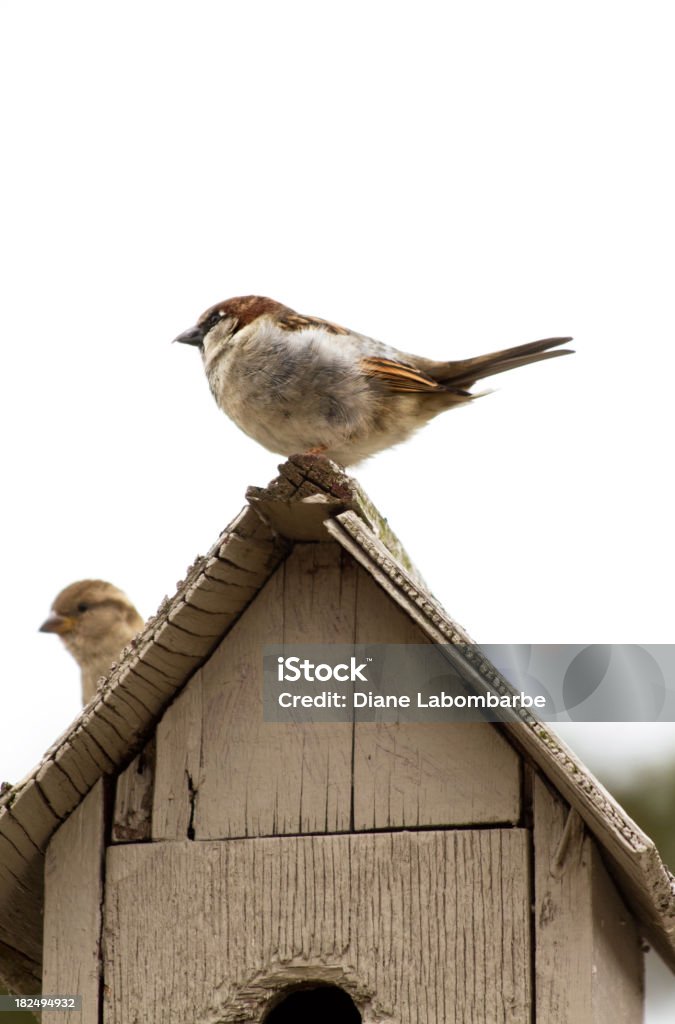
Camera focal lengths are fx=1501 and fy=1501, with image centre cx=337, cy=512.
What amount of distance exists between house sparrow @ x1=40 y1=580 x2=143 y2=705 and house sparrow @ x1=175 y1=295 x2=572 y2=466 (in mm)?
1852

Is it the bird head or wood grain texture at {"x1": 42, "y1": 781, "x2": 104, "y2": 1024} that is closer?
wood grain texture at {"x1": 42, "y1": 781, "x2": 104, "y2": 1024}

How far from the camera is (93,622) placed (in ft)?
19.1

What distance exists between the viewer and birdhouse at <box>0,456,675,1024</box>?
2709 mm

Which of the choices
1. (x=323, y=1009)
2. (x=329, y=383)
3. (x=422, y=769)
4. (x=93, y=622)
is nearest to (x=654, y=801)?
(x=93, y=622)

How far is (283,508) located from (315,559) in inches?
8.4

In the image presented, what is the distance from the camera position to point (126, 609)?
5887mm

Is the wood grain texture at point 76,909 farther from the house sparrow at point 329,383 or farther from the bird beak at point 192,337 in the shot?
the bird beak at point 192,337

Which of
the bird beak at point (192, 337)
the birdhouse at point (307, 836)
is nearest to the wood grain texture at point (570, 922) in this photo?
the birdhouse at point (307, 836)

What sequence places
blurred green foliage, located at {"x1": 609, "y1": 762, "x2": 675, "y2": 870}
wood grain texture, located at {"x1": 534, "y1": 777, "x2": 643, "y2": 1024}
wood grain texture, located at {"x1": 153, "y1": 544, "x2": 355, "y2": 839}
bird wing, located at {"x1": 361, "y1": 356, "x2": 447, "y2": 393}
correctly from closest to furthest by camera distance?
wood grain texture, located at {"x1": 534, "y1": 777, "x2": 643, "y2": 1024}, wood grain texture, located at {"x1": 153, "y1": 544, "x2": 355, "y2": 839}, bird wing, located at {"x1": 361, "y1": 356, "x2": 447, "y2": 393}, blurred green foliage, located at {"x1": 609, "y1": 762, "x2": 675, "y2": 870}

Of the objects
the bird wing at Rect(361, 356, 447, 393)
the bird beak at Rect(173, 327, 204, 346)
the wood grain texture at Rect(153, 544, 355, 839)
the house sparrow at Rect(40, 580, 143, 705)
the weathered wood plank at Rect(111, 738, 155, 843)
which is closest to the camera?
the wood grain texture at Rect(153, 544, 355, 839)

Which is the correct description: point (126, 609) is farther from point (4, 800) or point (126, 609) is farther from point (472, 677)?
point (472, 677)

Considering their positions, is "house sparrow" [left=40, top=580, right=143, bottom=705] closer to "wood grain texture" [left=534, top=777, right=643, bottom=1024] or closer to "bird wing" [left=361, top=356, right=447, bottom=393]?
"bird wing" [left=361, top=356, right=447, bottom=393]

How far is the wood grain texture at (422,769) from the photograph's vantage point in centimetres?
281

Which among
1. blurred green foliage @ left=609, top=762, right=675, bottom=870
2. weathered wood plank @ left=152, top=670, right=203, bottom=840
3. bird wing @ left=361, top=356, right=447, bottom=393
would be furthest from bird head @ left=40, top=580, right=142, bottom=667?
weathered wood plank @ left=152, top=670, right=203, bottom=840
